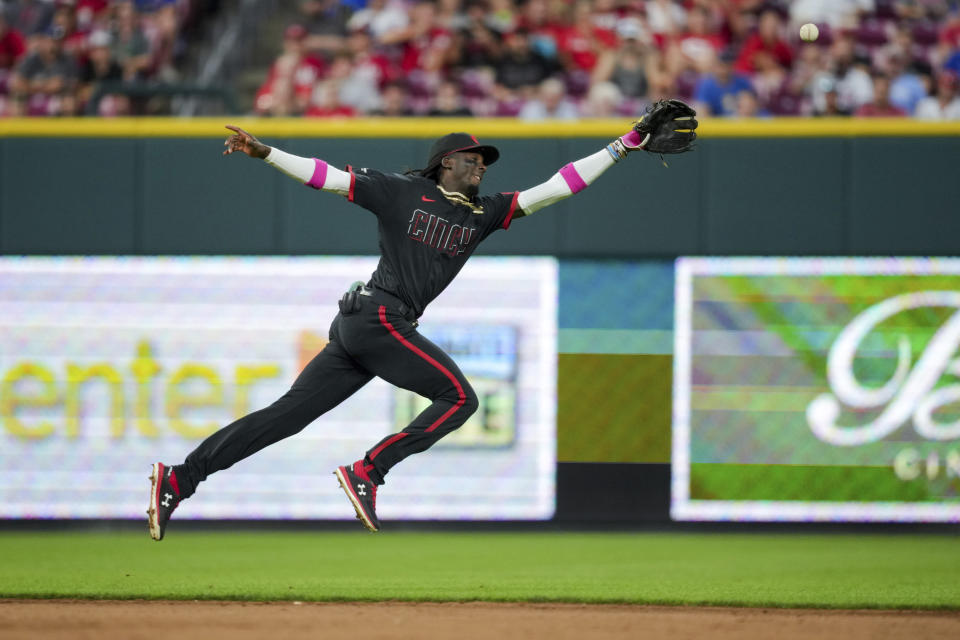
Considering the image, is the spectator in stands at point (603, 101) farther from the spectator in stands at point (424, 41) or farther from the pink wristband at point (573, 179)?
the pink wristband at point (573, 179)

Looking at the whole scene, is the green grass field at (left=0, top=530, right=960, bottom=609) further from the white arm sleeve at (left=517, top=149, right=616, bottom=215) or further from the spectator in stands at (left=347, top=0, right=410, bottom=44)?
the spectator in stands at (left=347, top=0, right=410, bottom=44)

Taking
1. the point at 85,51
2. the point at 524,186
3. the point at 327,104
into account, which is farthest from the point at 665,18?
the point at 85,51

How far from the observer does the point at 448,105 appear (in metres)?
9.85

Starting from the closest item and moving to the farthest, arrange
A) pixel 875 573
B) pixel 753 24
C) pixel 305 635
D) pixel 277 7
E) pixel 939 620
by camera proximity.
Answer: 1. pixel 305 635
2. pixel 939 620
3. pixel 875 573
4. pixel 753 24
5. pixel 277 7

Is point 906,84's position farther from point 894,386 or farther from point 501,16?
point 501,16

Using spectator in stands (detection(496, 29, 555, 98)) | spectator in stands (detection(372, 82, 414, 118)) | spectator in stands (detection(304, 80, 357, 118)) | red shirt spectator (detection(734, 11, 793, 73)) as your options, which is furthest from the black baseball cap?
red shirt spectator (detection(734, 11, 793, 73))

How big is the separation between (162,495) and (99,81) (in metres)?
5.19

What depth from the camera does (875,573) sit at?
7758mm

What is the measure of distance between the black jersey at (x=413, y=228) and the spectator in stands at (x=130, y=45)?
512cm

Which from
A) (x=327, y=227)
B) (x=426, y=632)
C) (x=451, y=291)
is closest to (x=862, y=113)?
(x=451, y=291)

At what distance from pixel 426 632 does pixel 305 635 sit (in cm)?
55

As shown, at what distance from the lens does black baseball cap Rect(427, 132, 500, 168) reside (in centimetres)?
592

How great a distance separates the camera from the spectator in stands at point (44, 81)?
10148 mm

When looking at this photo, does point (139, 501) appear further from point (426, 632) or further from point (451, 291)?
point (426, 632)
